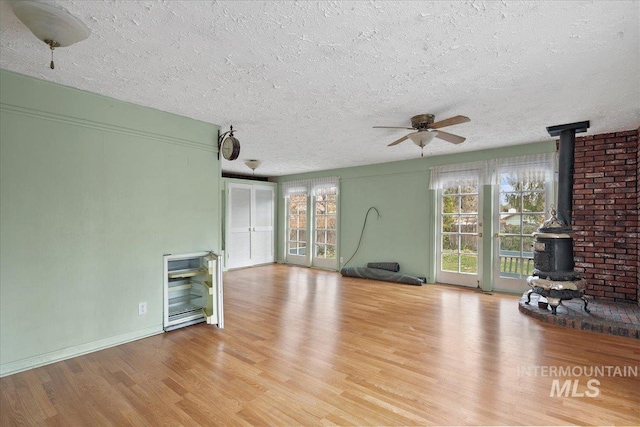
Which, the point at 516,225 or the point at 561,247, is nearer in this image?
the point at 561,247

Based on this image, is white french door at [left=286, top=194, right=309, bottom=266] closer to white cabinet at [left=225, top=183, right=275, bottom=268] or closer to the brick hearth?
white cabinet at [left=225, top=183, right=275, bottom=268]

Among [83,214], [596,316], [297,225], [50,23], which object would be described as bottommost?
[596,316]

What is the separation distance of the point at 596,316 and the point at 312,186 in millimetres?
5394

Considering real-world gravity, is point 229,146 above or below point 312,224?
above

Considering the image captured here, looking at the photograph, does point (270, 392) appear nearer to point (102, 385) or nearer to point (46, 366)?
point (102, 385)

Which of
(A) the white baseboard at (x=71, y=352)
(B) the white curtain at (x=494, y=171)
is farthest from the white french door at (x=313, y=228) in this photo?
(A) the white baseboard at (x=71, y=352)

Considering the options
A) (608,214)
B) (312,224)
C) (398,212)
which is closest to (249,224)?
(312,224)

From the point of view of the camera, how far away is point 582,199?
4.24m

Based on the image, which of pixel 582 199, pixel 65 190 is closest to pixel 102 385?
pixel 65 190

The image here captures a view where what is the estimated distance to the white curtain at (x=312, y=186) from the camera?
23.0 ft

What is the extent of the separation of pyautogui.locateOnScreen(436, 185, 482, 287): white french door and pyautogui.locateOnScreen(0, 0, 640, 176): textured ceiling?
189cm

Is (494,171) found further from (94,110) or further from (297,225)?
(94,110)

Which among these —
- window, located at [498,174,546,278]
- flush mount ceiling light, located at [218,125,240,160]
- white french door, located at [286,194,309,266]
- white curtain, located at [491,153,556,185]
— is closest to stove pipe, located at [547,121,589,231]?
white curtain, located at [491,153,556,185]

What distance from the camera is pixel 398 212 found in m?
6.01
